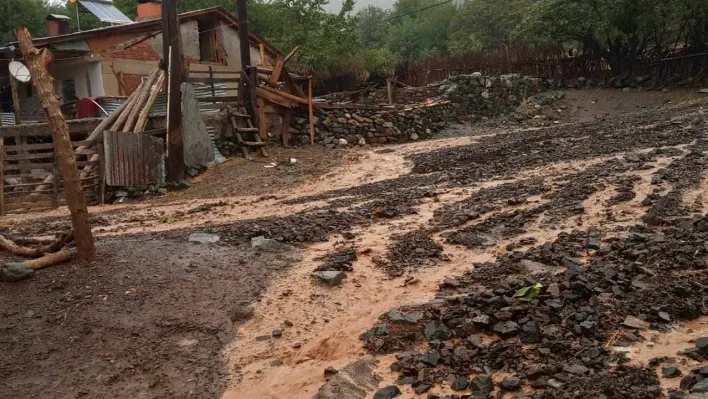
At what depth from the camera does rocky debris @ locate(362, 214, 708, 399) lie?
297cm

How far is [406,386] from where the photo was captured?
10.5 ft

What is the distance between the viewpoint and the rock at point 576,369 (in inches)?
115

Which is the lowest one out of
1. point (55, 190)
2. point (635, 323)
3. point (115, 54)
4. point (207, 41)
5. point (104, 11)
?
point (635, 323)

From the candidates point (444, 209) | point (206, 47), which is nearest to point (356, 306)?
point (444, 209)

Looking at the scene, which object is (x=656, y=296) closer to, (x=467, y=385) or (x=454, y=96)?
(x=467, y=385)

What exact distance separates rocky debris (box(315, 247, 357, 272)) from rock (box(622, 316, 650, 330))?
96.1 inches

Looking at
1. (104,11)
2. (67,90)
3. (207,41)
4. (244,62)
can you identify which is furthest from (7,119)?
(244,62)

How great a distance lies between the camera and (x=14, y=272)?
4684 millimetres

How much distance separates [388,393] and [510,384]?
2.19 ft

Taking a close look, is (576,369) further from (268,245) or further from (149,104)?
(149,104)

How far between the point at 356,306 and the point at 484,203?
311 cm

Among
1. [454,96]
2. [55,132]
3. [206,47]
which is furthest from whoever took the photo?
[206,47]

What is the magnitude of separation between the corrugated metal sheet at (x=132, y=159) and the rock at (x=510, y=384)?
31.4ft

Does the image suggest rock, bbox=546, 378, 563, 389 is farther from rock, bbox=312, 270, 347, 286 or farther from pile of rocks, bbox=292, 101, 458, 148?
pile of rocks, bbox=292, 101, 458, 148
